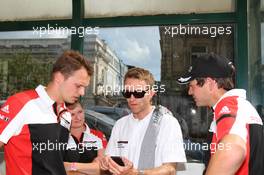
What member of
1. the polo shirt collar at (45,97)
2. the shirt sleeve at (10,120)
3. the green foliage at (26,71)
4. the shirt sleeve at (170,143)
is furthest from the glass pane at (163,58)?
the shirt sleeve at (10,120)

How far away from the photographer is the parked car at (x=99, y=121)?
397 cm

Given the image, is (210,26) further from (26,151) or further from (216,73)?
(26,151)

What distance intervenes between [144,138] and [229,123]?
3.62 ft

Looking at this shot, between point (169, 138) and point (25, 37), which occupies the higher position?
point (25, 37)

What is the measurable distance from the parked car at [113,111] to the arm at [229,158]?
2381mm

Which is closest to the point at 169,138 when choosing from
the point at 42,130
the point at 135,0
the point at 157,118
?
the point at 157,118

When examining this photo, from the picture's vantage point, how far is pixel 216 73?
205cm

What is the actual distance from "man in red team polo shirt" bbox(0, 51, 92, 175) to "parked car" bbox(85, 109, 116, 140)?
166 cm

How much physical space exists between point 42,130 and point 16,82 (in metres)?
2.36

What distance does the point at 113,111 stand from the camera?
13.0ft

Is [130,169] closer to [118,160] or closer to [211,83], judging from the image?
[118,160]

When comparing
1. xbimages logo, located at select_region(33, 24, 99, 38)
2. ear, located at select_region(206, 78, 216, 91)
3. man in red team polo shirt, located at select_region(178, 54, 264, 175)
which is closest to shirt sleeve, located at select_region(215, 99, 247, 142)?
man in red team polo shirt, located at select_region(178, 54, 264, 175)

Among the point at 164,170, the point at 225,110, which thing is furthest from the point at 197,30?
the point at 225,110

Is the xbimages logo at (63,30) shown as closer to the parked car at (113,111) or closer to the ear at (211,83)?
the parked car at (113,111)
